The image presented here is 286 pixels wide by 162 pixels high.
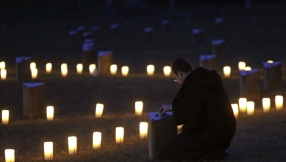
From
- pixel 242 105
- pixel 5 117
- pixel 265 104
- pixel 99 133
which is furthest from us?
pixel 265 104

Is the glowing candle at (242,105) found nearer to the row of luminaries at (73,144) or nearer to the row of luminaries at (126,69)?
the row of luminaries at (73,144)

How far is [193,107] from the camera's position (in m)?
6.89

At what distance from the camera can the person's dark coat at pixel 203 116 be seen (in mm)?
6906

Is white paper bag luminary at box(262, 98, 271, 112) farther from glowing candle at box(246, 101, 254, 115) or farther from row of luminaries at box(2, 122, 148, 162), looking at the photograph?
row of luminaries at box(2, 122, 148, 162)

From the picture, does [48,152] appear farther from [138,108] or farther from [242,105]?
[242,105]

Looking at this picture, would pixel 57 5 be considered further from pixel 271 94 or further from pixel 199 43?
pixel 271 94

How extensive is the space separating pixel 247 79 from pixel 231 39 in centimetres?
1142

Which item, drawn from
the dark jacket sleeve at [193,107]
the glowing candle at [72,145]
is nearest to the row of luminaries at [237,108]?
the glowing candle at [72,145]

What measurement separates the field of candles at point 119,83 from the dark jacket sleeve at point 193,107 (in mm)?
706

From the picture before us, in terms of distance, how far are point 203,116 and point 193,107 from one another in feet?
0.49

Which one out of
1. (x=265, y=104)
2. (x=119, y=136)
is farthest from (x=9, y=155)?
(x=265, y=104)

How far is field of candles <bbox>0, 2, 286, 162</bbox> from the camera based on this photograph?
8461 mm

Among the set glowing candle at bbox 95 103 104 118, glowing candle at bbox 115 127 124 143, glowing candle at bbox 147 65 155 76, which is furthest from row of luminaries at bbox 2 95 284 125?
glowing candle at bbox 147 65 155 76

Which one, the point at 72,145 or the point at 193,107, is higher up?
the point at 193,107
